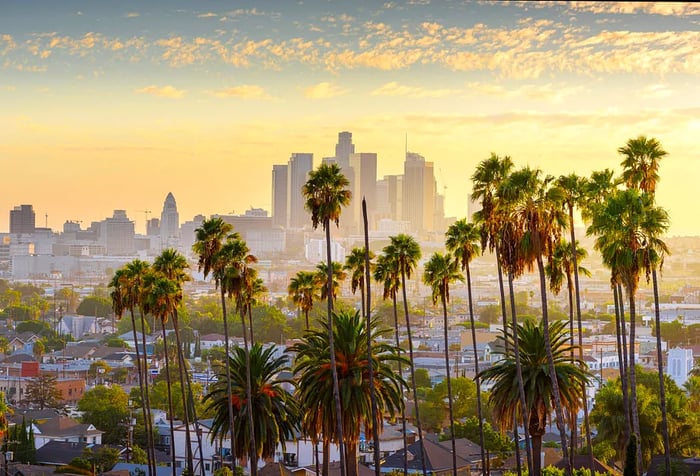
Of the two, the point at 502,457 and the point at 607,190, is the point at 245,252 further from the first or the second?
the point at 502,457

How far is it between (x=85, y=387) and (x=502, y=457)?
47.5 meters

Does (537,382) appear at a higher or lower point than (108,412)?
higher

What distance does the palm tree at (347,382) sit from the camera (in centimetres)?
2120

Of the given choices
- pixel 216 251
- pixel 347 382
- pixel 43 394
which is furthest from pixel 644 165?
pixel 43 394

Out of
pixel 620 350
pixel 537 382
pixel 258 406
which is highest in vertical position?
pixel 620 350

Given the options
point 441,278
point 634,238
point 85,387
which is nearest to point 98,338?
point 85,387

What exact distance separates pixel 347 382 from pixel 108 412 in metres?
31.8

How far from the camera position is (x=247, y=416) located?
23750 mm

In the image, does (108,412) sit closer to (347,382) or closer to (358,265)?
(358,265)

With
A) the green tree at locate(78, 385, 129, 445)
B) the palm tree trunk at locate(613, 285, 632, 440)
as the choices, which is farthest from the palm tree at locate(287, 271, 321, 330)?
the green tree at locate(78, 385, 129, 445)

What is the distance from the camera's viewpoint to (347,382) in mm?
21219

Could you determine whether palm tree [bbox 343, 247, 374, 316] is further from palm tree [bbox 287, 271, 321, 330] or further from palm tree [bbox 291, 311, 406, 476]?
palm tree [bbox 291, 311, 406, 476]

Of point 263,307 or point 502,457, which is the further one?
point 263,307

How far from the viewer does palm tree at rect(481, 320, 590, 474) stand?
2141 cm
